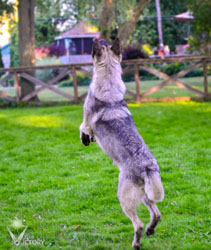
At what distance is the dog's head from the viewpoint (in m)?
4.78

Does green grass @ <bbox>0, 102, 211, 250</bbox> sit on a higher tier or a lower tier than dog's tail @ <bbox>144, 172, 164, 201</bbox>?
lower

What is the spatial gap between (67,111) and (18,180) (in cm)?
694

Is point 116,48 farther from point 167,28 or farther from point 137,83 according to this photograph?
point 167,28

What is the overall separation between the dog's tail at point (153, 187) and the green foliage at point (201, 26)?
11847mm

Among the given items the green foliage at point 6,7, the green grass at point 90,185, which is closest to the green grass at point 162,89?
the green grass at point 90,185

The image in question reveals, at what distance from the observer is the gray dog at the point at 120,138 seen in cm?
405

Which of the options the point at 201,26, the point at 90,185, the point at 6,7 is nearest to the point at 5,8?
the point at 6,7

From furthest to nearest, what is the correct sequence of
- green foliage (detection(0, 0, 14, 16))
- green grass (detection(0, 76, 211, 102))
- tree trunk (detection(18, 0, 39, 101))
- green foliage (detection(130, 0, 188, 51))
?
green foliage (detection(130, 0, 188, 51)) < green foliage (detection(0, 0, 14, 16)) < tree trunk (detection(18, 0, 39, 101)) < green grass (detection(0, 76, 211, 102))

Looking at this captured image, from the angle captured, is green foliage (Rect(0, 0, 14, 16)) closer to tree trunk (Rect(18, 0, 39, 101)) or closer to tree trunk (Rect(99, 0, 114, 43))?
tree trunk (Rect(18, 0, 39, 101))

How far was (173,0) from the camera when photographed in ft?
161

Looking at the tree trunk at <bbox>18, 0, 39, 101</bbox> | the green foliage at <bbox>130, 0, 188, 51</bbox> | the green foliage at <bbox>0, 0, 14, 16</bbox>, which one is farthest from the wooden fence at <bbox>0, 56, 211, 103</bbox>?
the green foliage at <bbox>130, 0, 188, 51</bbox>

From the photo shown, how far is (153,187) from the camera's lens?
3.96m

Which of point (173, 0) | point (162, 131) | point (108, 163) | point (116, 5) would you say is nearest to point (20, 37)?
point (116, 5)

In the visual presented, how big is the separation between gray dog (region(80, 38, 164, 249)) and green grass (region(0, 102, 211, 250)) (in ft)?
Result: 2.48
